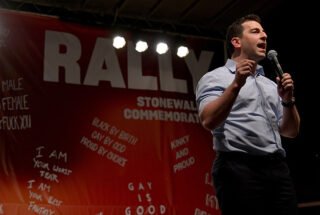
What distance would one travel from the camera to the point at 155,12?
5.53 m

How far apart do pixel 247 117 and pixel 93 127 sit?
3.26 meters

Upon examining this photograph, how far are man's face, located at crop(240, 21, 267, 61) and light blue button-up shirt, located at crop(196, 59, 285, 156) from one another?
0.10 m

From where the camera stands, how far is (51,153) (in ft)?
15.0

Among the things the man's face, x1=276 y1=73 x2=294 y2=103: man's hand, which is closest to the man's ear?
the man's face

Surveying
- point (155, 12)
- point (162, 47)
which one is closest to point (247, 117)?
point (162, 47)

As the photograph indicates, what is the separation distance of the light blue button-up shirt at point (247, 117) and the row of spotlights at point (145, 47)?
11.0 ft

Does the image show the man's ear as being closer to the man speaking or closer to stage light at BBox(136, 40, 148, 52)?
the man speaking

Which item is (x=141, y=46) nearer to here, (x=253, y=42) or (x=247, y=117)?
(x=253, y=42)

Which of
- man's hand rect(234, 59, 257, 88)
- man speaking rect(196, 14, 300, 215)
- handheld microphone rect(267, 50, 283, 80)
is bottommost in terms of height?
man speaking rect(196, 14, 300, 215)

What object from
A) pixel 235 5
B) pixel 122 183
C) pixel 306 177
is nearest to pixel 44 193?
pixel 122 183

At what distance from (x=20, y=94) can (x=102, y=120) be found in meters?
0.88

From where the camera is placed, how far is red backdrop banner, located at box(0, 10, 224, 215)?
4504mm

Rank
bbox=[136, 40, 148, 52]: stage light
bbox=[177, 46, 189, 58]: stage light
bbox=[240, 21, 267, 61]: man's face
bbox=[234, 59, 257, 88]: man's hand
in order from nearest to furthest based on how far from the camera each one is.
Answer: bbox=[234, 59, 257, 88]: man's hand < bbox=[240, 21, 267, 61]: man's face < bbox=[136, 40, 148, 52]: stage light < bbox=[177, 46, 189, 58]: stage light

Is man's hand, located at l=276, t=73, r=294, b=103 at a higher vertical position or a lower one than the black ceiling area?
lower
